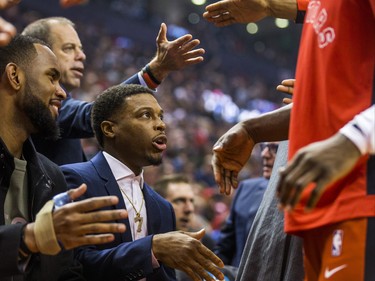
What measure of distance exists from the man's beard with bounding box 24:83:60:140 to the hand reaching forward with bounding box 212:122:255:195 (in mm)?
1026

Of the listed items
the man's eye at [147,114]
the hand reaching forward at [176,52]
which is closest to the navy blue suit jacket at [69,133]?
the hand reaching forward at [176,52]

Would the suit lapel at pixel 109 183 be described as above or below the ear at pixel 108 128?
below

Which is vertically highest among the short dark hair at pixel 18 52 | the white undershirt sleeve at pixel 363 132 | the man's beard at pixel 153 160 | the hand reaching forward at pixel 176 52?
the white undershirt sleeve at pixel 363 132

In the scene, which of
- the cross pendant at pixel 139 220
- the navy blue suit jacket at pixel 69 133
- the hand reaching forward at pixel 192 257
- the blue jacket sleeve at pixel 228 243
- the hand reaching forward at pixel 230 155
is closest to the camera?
the hand reaching forward at pixel 230 155

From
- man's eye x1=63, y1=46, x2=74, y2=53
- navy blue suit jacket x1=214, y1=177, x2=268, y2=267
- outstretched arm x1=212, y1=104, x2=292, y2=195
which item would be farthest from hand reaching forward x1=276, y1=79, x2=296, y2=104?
navy blue suit jacket x1=214, y1=177, x2=268, y2=267

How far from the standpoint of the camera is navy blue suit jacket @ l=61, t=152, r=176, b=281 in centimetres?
342

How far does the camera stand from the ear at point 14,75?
343cm

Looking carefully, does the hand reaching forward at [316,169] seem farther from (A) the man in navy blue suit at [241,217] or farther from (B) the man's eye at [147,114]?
(A) the man in navy blue suit at [241,217]

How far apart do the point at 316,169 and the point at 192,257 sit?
4.65ft

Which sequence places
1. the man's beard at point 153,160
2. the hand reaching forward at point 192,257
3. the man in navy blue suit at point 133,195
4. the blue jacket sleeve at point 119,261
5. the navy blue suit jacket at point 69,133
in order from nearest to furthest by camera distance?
the hand reaching forward at point 192,257
the man in navy blue suit at point 133,195
the blue jacket sleeve at point 119,261
the man's beard at point 153,160
the navy blue suit jacket at point 69,133

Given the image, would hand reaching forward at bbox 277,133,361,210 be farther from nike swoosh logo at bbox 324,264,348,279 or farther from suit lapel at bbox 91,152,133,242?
suit lapel at bbox 91,152,133,242

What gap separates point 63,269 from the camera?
3.30m

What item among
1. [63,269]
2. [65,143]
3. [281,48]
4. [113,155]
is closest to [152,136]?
[113,155]

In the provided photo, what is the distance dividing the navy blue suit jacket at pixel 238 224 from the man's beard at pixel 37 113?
8.28 ft
